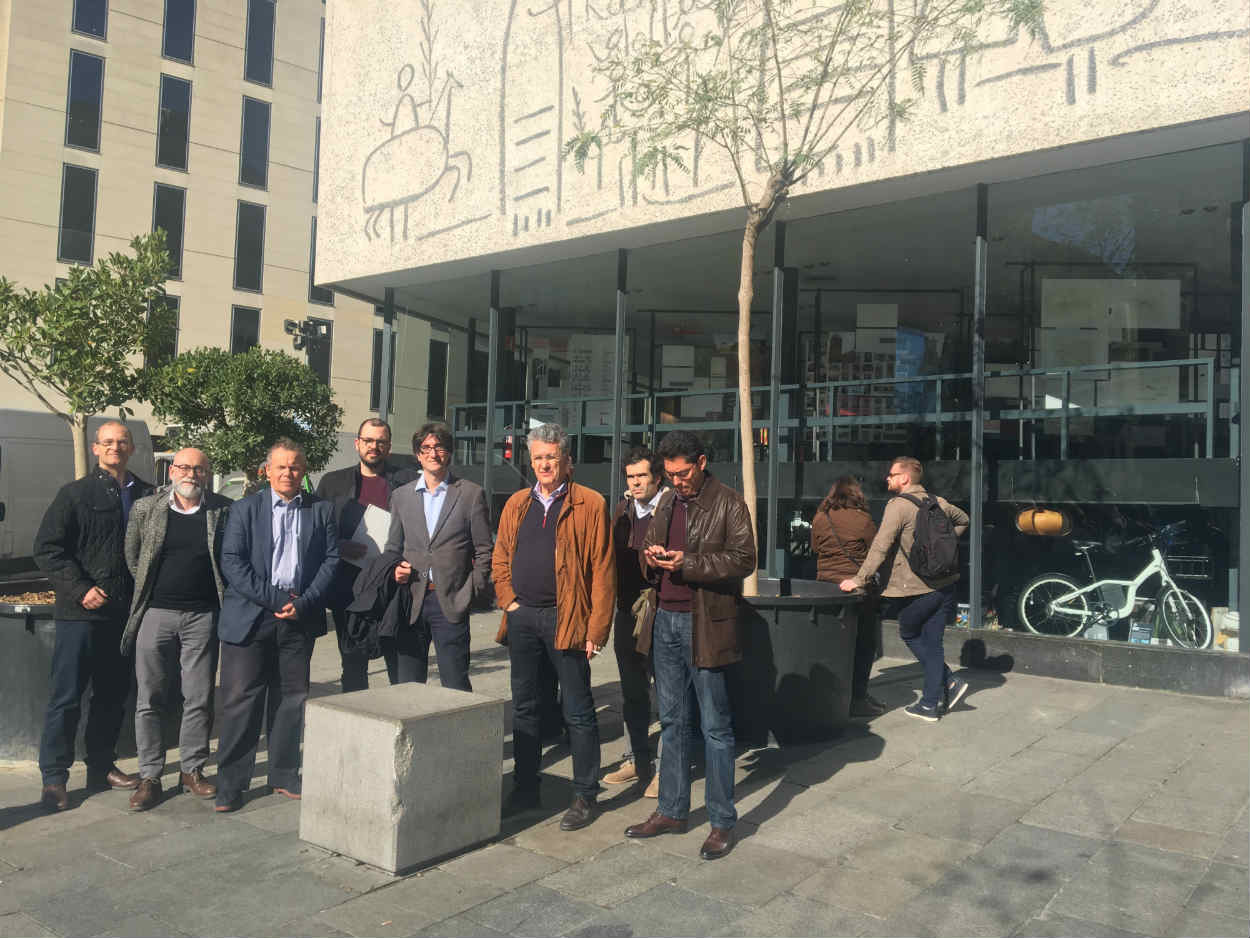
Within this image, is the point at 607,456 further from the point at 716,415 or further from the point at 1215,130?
the point at 1215,130

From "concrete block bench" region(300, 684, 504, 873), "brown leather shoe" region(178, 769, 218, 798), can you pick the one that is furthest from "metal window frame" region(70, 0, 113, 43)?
"concrete block bench" region(300, 684, 504, 873)

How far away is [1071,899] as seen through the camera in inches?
157

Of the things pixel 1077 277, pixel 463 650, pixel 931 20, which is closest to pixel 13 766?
pixel 463 650

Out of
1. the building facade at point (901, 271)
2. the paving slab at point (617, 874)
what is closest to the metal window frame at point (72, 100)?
the building facade at point (901, 271)

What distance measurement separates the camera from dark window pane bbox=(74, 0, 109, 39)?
2883 centimetres

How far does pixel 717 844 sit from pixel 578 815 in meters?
0.73

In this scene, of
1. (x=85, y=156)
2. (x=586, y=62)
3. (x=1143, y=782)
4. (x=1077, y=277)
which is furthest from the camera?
(x=85, y=156)

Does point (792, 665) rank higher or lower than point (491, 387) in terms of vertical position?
lower

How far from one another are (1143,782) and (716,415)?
6.77 m

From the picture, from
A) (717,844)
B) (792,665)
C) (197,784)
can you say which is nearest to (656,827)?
(717,844)

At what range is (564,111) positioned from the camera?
10.9 meters

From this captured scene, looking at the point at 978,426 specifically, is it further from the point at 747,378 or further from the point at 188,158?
the point at 188,158

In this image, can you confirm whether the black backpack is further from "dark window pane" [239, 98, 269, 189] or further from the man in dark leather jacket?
"dark window pane" [239, 98, 269, 189]

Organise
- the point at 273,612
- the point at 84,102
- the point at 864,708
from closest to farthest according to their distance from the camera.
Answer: the point at 273,612 → the point at 864,708 → the point at 84,102
